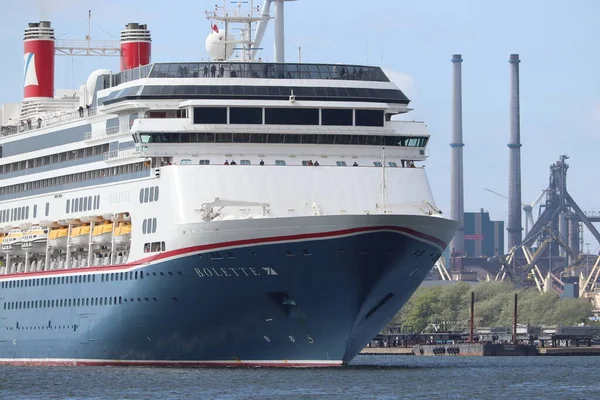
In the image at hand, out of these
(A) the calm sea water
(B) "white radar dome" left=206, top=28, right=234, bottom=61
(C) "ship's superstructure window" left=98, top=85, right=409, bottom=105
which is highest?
(B) "white radar dome" left=206, top=28, right=234, bottom=61

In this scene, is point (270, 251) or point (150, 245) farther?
point (150, 245)

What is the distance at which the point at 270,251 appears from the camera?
57688 millimetres

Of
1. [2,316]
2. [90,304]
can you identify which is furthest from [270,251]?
[2,316]

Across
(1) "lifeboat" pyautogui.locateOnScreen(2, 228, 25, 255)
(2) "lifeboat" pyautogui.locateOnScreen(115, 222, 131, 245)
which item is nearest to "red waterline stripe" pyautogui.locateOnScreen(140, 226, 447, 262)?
(2) "lifeboat" pyautogui.locateOnScreen(115, 222, 131, 245)

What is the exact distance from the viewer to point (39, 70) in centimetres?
7869

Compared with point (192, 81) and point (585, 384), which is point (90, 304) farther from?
point (585, 384)

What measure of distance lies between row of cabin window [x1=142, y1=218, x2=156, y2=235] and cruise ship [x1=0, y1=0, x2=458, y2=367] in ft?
0.28

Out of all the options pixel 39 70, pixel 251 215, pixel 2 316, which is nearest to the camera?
pixel 251 215

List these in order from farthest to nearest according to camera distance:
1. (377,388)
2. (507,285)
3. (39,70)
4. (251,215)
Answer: (507,285), (39,70), (251,215), (377,388)

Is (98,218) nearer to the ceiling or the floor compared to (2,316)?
nearer to the ceiling

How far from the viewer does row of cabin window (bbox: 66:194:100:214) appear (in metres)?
66.1

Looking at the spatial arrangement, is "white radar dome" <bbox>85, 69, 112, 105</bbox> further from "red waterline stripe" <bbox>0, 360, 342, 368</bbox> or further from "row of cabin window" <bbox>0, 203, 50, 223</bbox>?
"red waterline stripe" <bbox>0, 360, 342, 368</bbox>

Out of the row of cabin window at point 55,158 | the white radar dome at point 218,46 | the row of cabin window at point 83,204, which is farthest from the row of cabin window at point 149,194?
the white radar dome at point 218,46

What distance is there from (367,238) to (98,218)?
13.7m
